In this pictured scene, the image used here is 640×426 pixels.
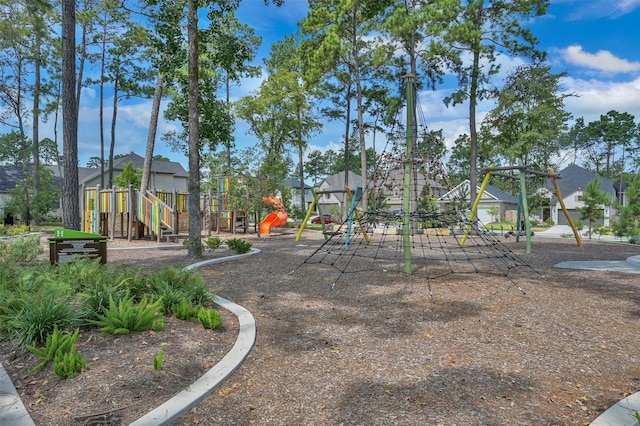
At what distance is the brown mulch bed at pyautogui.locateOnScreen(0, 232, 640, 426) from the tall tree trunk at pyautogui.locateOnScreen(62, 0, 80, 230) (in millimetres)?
4388

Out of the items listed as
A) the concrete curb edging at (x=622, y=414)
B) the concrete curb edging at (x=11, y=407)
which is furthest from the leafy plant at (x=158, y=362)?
the concrete curb edging at (x=622, y=414)

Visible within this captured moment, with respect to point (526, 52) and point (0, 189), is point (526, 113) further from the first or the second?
point (0, 189)

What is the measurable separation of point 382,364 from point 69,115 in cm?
817

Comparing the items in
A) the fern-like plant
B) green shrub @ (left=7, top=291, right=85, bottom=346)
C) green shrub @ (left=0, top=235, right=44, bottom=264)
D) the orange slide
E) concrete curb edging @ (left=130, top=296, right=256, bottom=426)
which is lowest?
concrete curb edging @ (left=130, top=296, right=256, bottom=426)

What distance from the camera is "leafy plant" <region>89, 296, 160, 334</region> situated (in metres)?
3.86

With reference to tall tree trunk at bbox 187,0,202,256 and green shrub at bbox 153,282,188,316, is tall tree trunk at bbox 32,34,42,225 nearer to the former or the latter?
tall tree trunk at bbox 187,0,202,256

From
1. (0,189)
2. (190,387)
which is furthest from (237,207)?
(0,189)

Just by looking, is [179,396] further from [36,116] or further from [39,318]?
[36,116]

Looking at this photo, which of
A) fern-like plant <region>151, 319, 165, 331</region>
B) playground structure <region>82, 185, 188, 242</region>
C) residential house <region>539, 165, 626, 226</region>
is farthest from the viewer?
residential house <region>539, 165, 626, 226</region>

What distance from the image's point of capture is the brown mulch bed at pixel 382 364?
2.74 metres

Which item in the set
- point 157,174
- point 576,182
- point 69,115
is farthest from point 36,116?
point 576,182

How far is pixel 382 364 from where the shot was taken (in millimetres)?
3525

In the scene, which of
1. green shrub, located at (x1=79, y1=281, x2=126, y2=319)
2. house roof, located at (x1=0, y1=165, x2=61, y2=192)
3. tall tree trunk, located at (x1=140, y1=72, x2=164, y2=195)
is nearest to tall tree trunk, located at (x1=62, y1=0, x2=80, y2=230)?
green shrub, located at (x1=79, y1=281, x2=126, y2=319)

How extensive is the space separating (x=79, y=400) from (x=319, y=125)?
27110mm
